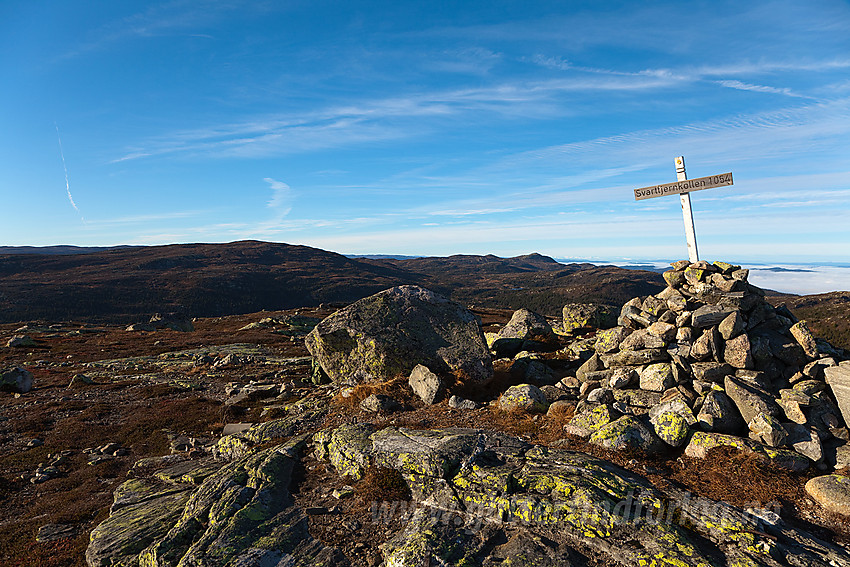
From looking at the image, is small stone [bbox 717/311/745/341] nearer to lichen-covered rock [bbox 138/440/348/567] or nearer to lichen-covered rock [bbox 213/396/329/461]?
lichen-covered rock [bbox 138/440/348/567]

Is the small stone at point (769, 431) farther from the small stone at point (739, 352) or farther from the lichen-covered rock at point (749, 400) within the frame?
the small stone at point (739, 352)

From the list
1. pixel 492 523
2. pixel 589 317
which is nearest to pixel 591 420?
pixel 492 523

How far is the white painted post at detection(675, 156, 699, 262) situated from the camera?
16.4 meters

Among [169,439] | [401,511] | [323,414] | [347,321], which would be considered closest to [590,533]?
[401,511]

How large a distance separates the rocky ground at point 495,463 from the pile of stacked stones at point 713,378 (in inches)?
2.6

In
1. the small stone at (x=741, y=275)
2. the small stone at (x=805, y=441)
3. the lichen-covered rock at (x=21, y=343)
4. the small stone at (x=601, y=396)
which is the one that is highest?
the small stone at (x=741, y=275)

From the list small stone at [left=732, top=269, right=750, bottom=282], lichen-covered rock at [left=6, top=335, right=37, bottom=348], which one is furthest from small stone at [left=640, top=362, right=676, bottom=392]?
lichen-covered rock at [left=6, top=335, right=37, bottom=348]

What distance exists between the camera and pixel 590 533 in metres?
8.32

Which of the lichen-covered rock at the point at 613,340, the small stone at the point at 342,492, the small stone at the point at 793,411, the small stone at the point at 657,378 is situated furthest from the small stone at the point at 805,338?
the small stone at the point at 342,492

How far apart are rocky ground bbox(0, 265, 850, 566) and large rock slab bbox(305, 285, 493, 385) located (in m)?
0.12

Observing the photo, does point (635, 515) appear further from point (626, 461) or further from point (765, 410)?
point (765, 410)

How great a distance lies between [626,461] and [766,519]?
2.96 meters

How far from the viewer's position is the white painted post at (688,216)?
644 inches

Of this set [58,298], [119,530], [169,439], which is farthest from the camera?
[58,298]
